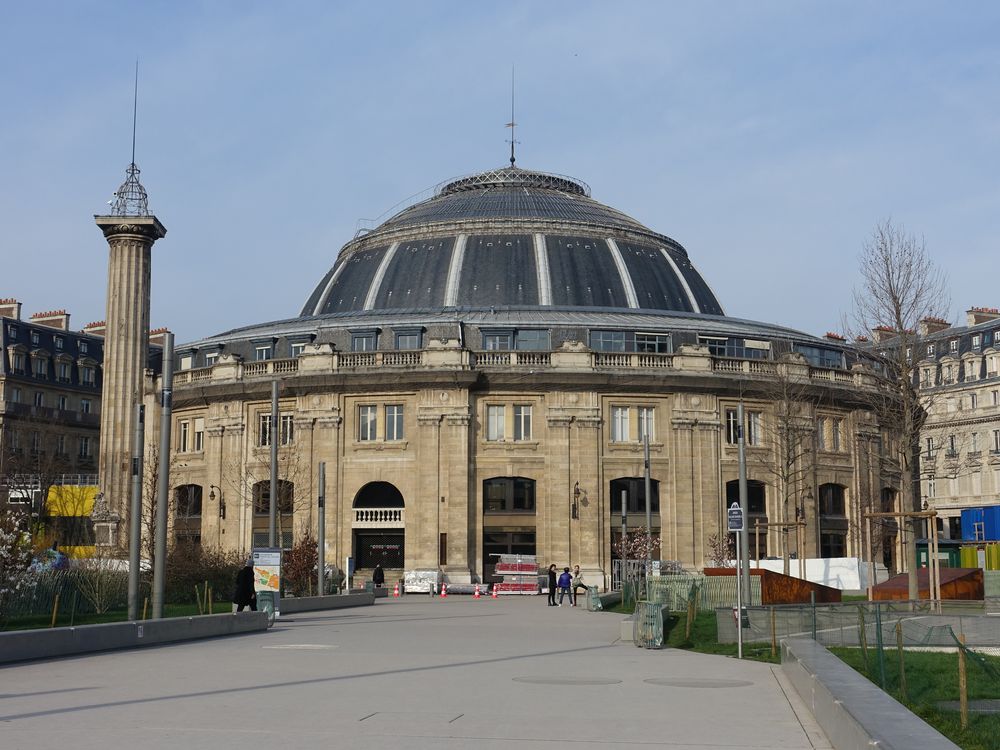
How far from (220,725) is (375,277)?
73.5 m

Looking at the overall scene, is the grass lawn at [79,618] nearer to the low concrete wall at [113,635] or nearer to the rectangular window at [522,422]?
the low concrete wall at [113,635]

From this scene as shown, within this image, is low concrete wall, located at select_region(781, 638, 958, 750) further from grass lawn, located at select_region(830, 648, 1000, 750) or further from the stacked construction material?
the stacked construction material

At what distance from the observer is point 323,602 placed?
46312mm

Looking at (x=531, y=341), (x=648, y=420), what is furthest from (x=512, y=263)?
(x=648, y=420)

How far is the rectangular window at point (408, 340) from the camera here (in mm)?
73062

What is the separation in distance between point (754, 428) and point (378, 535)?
22.8 meters

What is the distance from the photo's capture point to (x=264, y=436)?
242 ft

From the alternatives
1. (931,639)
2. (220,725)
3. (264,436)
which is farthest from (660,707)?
(264,436)

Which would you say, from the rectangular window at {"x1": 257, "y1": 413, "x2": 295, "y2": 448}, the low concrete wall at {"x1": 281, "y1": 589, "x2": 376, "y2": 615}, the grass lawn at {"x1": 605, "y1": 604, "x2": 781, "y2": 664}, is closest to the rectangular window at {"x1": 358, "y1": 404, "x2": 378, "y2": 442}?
the rectangular window at {"x1": 257, "y1": 413, "x2": 295, "y2": 448}

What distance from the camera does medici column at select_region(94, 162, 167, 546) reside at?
232 ft

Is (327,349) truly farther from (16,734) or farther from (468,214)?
(16,734)

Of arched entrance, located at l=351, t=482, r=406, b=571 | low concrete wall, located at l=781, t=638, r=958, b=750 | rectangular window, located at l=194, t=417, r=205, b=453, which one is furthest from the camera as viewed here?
rectangular window, located at l=194, t=417, r=205, b=453

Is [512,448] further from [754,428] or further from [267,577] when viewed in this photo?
[267,577]

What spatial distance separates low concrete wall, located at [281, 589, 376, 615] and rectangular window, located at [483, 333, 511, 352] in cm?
2256
